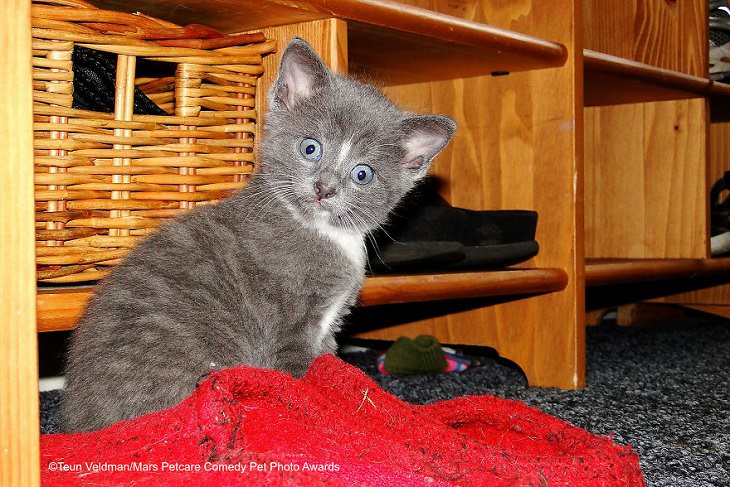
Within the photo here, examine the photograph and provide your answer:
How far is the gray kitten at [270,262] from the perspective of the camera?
1.16 m

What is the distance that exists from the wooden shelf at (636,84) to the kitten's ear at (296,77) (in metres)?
0.82

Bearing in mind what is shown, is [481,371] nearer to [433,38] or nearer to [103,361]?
[433,38]

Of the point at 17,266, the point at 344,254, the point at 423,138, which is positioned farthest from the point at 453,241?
the point at 17,266

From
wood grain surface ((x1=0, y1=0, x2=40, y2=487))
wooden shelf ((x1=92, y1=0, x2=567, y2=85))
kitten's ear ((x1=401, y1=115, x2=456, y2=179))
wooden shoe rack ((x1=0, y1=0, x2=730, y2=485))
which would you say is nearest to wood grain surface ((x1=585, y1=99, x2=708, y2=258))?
A: wooden shoe rack ((x1=0, y1=0, x2=730, y2=485))

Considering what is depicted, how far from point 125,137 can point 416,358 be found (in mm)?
1038

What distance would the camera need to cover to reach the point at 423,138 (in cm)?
156

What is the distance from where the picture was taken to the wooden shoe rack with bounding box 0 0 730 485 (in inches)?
31.5

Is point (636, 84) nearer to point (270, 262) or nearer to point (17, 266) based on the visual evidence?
point (270, 262)

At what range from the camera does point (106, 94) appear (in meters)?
1.37

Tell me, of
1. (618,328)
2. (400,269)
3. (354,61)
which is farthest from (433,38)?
(618,328)

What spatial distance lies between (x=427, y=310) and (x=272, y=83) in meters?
0.94

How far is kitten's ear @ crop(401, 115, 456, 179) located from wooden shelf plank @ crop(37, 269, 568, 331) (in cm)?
22

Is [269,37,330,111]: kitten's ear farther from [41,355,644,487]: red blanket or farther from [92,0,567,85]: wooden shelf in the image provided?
[41,355,644,487]: red blanket

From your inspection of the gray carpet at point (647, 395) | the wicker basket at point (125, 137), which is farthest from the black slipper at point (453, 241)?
the wicker basket at point (125, 137)
